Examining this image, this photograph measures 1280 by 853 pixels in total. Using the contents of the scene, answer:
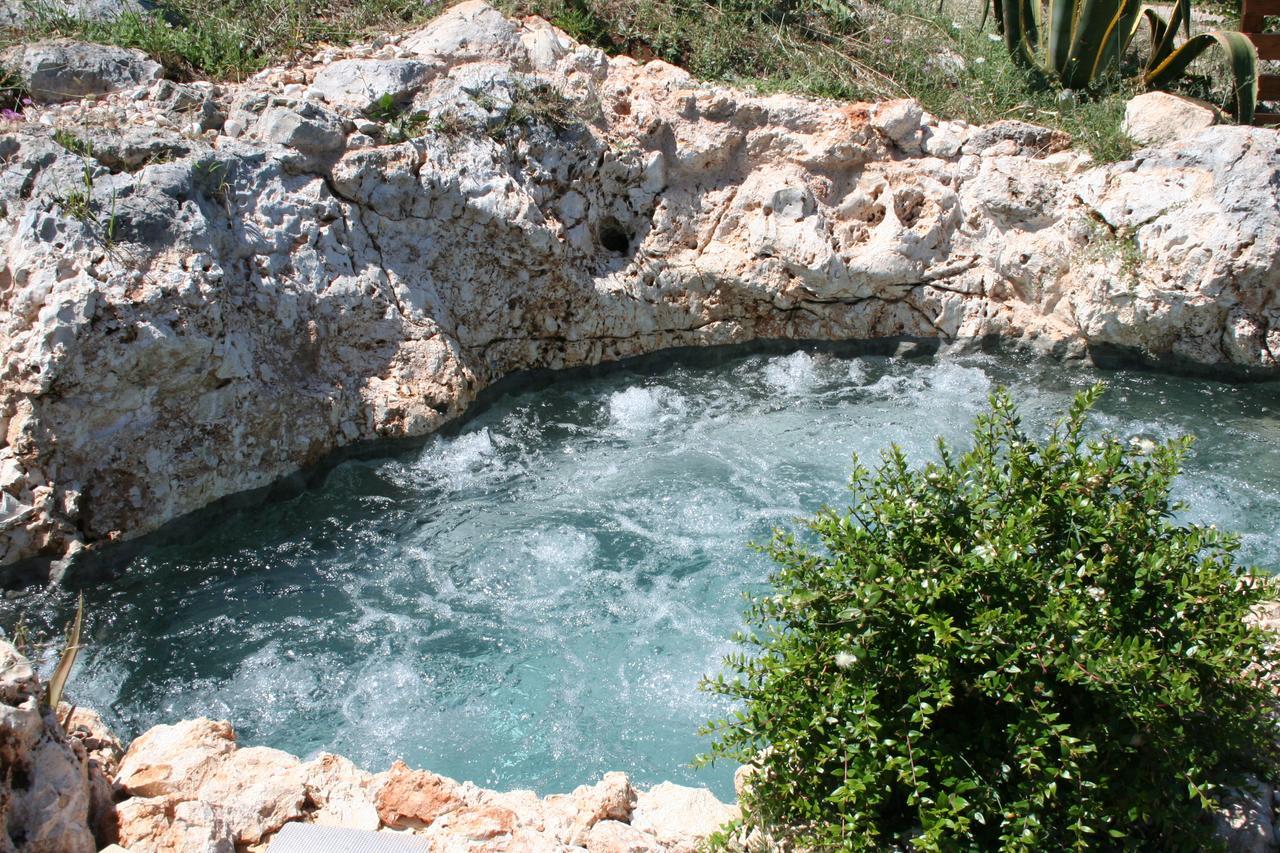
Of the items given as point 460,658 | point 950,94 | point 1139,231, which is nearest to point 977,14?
point 950,94

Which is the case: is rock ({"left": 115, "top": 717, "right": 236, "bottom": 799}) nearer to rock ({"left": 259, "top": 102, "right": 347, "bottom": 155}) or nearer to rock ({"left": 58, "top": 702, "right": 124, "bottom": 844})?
rock ({"left": 58, "top": 702, "right": 124, "bottom": 844})

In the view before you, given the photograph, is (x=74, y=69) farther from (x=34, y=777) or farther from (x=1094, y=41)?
(x=1094, y=41)

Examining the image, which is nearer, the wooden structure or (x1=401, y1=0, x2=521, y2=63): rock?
(x1=401, y1=0, x2=521, y2=63): rock

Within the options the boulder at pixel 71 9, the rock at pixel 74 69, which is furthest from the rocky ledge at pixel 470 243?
the boulder at pixel 71 9

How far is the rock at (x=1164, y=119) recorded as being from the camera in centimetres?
759

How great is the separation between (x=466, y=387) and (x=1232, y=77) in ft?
22.4

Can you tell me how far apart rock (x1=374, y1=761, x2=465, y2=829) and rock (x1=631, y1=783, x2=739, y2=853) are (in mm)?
599

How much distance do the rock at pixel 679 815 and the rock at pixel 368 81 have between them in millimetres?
5056

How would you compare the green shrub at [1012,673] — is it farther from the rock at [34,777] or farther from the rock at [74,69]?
the rock at [74,69]

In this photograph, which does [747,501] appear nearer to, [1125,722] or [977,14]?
[1125,722]

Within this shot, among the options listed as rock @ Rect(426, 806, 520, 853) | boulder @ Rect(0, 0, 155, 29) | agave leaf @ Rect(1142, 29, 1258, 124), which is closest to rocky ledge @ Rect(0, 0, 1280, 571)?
boulder @ Rect(0, 0, 155, 29)

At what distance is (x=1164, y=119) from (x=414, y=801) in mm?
7319

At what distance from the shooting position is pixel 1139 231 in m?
7.11

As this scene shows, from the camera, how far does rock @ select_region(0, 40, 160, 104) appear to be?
6230mm
